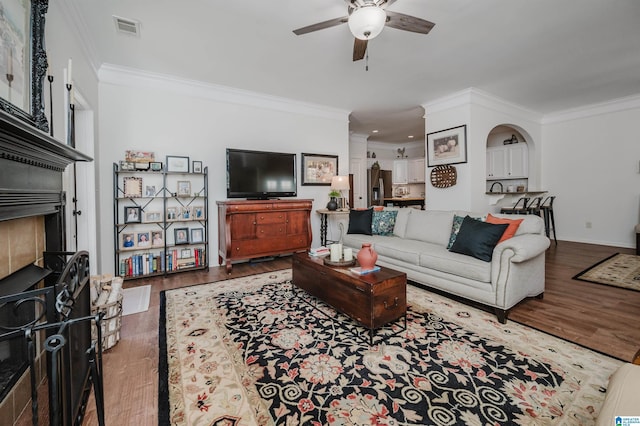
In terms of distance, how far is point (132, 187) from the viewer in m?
3.58

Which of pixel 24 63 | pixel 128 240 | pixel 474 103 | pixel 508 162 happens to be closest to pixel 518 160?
pixel 508 162

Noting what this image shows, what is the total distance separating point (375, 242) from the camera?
3512 millimetres

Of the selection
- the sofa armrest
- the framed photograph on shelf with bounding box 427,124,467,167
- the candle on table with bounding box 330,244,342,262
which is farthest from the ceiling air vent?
the framed photograph on shelf with bounding box 427,124,467,167

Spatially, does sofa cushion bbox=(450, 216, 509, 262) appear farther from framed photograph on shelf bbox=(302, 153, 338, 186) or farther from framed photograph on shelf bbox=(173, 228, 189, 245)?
framed photograph on shelf bbox=(173, 228, 189, 245)

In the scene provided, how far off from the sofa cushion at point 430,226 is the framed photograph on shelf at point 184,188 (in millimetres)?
3075

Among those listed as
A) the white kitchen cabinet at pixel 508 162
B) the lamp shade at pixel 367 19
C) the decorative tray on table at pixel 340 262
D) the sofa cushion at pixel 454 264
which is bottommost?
the sofa cushion at pixel 454 264

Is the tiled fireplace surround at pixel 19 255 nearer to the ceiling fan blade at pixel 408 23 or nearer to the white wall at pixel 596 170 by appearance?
the ceiling fan blade at pixel 408 23

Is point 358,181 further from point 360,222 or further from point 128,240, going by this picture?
point 128,240

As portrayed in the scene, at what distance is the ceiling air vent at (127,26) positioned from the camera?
8.58 feet

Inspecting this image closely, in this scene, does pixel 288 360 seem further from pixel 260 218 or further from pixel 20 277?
pixel 260 218

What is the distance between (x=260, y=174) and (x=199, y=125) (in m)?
1.10

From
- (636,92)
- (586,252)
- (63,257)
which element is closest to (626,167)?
(636,92)

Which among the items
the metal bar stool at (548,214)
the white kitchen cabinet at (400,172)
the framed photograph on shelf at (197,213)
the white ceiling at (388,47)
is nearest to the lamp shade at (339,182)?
the white ceiling at (388,47)

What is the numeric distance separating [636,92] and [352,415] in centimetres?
703
